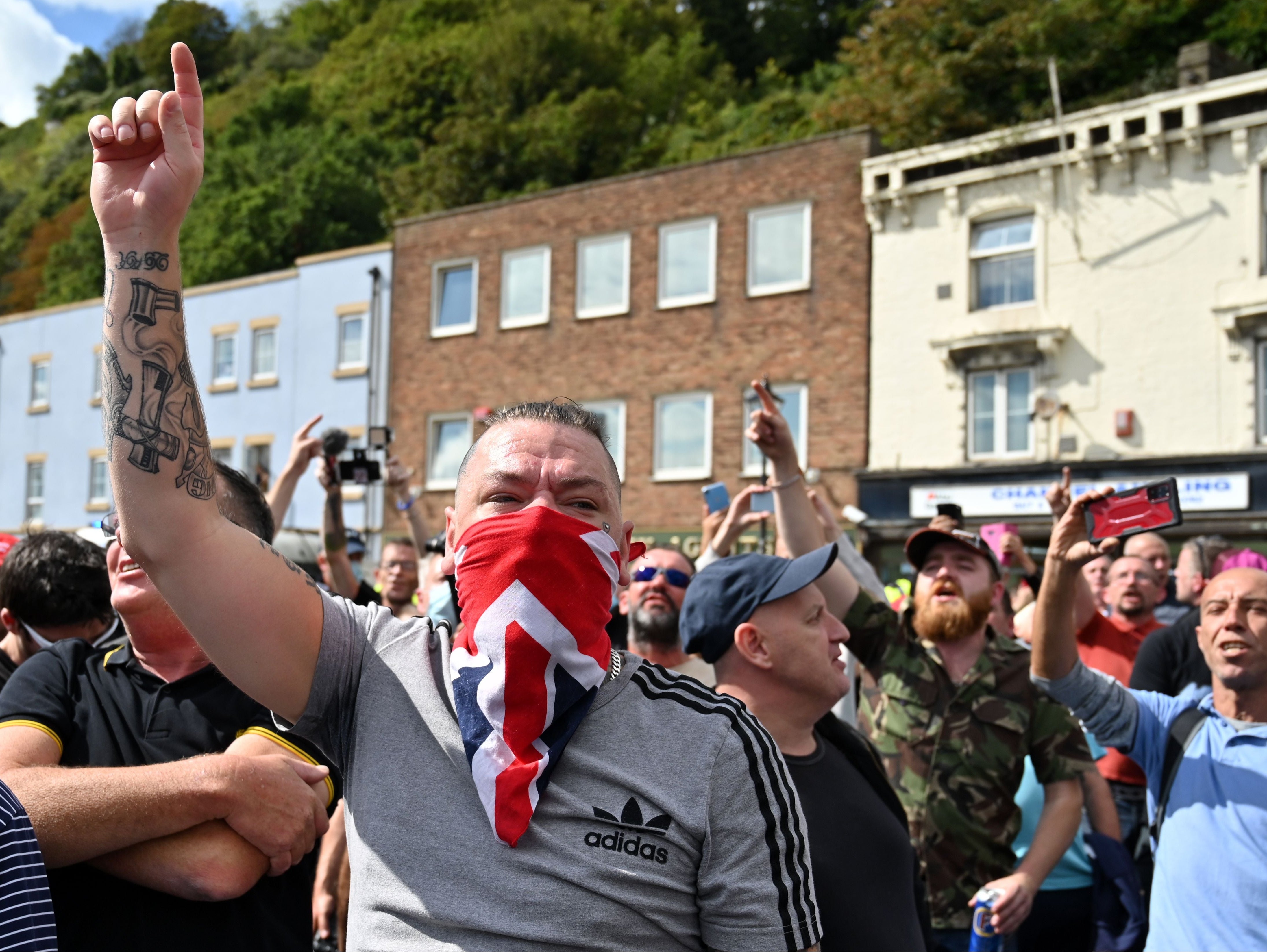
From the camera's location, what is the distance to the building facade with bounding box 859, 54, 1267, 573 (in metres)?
16.5

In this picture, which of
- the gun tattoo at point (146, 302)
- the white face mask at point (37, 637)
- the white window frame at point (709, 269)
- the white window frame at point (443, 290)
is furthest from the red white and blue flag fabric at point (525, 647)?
the white window frame at point (443, 290)

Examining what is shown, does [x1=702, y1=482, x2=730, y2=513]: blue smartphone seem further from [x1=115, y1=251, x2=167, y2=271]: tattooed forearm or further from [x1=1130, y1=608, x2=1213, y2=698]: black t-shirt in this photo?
[x1=115, y1=251, x2=167, y2=271]: tattooed forearm

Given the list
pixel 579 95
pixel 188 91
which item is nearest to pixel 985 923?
pixel 188 91

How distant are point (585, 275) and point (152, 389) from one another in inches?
827

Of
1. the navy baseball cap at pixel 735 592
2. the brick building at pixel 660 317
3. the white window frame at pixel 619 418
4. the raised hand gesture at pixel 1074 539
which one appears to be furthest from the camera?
the white window frame at pixel 619 418

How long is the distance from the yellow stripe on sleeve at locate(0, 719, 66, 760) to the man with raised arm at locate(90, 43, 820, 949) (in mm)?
753

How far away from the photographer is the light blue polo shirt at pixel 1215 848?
3.46 m

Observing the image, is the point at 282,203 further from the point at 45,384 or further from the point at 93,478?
the point at 93,478

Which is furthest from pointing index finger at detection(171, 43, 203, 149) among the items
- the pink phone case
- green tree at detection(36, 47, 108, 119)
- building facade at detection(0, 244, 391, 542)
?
green tree at detection(36, 47, 108, 119)

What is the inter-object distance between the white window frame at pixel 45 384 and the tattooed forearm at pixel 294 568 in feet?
109

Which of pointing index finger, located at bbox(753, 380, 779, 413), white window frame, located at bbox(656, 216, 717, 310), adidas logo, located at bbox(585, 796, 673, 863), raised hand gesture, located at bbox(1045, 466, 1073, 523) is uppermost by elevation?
white window frame, located at bbox(656, 216, 717, 310)

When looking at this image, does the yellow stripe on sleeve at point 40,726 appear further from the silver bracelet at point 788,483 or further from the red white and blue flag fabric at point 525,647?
the silver bracelet at point 788,483

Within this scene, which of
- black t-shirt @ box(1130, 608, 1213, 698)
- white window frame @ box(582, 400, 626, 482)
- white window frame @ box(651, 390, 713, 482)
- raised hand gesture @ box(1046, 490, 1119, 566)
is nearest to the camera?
raised hand gesture @ box(1046, 490, 1119, 566)

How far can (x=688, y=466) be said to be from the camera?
21.2m
